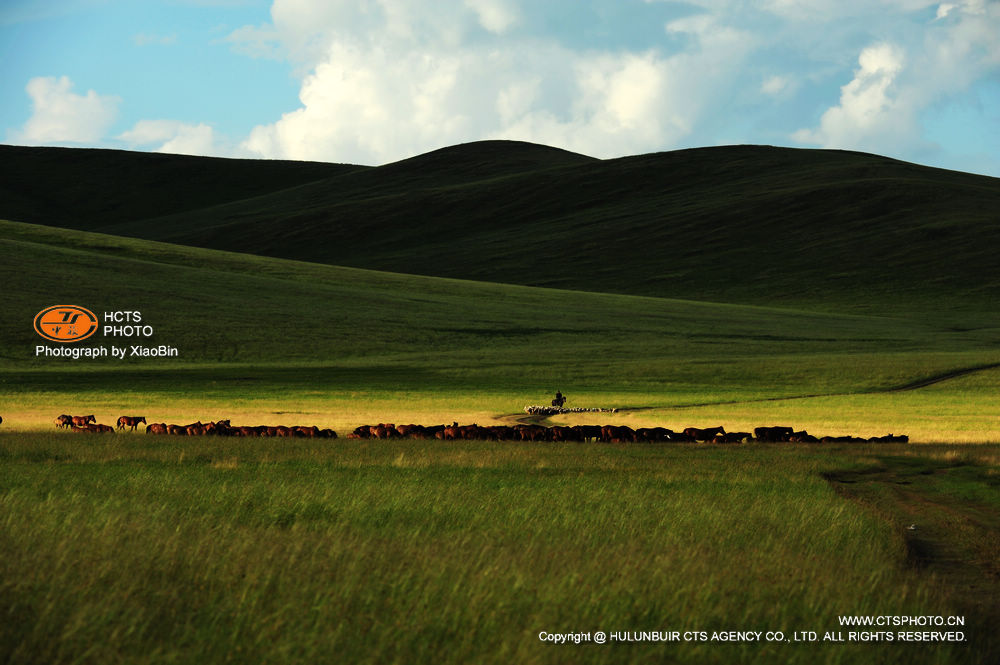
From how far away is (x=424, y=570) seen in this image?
344 inches

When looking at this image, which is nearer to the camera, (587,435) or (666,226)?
(587,435)

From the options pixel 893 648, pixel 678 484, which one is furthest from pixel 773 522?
pixel 893 648

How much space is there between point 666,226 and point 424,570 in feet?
434

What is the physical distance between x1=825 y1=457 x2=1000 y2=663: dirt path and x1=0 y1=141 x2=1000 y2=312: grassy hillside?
83.0 meters

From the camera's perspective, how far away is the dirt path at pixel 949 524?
8.59 metres

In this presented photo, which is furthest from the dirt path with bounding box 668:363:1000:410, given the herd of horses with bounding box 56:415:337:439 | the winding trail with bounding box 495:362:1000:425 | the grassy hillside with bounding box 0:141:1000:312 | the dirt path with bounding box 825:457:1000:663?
the grassy hillside with bounding box 0:141:1000:312

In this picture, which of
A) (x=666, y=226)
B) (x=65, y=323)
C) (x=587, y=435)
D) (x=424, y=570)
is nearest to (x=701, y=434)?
(x=587, y=435)

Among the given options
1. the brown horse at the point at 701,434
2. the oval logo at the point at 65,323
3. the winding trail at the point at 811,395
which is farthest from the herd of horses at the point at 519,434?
the oval logo at the point at 65,323

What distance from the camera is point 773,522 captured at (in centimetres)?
1274

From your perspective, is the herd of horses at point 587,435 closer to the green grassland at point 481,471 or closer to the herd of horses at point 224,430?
the herd of horses at point 224,430

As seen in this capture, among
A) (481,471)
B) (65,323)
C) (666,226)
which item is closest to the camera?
(481,471)

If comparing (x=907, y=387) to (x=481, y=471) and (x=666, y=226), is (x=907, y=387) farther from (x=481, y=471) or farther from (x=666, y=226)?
(x=666, y=226)

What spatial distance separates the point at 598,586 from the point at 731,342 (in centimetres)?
5773

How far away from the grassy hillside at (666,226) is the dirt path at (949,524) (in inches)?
3268
